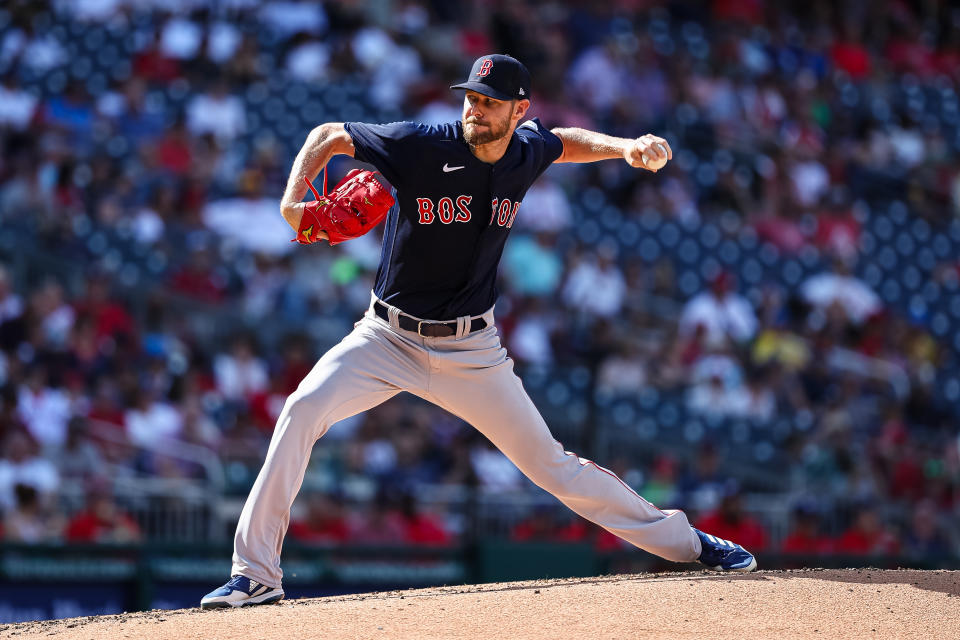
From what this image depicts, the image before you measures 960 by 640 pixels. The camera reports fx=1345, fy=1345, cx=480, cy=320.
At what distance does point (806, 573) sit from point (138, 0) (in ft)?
32.7

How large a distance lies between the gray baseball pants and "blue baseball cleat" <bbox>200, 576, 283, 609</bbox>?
0.10 feet

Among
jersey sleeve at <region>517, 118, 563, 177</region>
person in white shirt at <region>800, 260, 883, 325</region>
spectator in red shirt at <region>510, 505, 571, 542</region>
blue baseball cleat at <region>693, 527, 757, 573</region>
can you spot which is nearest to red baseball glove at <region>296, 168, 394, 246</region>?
jersey sleeve at <region>517, 118, 563, 177</region>

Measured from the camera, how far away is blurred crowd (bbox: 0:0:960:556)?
32.1ft

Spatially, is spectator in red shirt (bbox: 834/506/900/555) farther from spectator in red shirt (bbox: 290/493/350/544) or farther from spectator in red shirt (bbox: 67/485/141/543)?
spectator in red shirt (bbox: 67/485/141/543)

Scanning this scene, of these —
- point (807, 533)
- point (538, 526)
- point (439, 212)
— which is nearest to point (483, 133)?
point (439, 212)

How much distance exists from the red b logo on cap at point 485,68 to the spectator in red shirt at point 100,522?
4967mm

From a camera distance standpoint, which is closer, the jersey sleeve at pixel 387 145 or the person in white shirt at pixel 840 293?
the jersey sleeve at pixel 387 145

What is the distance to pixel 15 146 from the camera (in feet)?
37.6

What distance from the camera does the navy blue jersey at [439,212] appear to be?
4.93m

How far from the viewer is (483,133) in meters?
4.98

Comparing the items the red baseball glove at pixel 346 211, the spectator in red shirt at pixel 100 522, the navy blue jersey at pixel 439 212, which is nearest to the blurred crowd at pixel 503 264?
the spectator in red shirt at pixel 100 522

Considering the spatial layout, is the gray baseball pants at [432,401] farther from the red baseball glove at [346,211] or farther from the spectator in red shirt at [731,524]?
the spectator in red shirt at [731,524]

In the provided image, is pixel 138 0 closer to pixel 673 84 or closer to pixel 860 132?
pixel 673 84

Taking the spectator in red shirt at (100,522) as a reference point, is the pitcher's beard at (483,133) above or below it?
above
